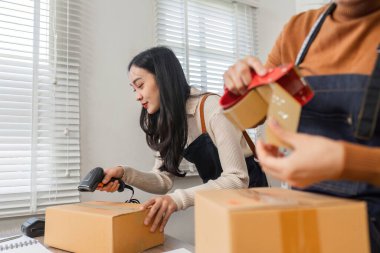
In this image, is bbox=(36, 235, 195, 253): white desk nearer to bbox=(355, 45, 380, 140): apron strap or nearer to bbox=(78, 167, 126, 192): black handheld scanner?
bbox=(78, 167, 126, 192): black handheld scanner

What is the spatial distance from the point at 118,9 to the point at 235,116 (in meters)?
1.31

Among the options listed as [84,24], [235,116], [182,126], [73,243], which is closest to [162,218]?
[73,243]

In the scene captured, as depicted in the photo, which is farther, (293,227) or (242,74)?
(242,74)

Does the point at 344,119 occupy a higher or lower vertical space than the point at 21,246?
higher

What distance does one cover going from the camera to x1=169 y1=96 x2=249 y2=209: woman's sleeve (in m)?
1.06

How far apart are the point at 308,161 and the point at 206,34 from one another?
1.68 metres

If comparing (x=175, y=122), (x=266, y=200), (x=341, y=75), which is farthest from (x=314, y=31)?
(x=175, y=122)

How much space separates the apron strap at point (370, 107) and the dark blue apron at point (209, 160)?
74cm

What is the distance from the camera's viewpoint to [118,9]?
65.4 inches

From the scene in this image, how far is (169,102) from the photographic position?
4.19ft

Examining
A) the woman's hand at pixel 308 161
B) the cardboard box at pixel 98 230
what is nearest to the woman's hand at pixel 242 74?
the woman's hand at pixel 308 161

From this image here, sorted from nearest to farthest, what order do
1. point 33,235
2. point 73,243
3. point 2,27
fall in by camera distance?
point 73,243 → point 33,235 → point 2,27

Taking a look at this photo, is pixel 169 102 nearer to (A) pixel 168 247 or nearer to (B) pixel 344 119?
(A) pixel 168 247

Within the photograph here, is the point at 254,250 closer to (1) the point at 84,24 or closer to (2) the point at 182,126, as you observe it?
(2) the point at 182,126
